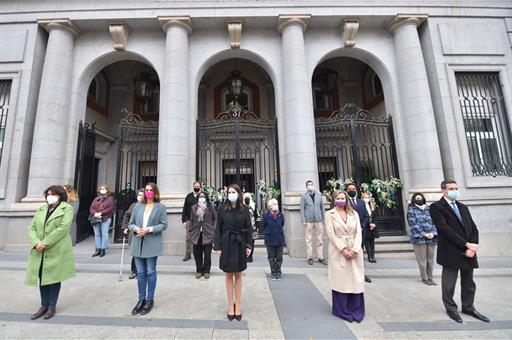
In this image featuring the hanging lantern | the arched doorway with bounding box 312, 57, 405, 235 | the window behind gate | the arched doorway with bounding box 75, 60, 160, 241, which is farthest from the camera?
the hanging lantern

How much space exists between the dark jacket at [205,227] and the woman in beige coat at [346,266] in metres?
2.81

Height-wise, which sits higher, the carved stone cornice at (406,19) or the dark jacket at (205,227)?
the carved stone cornice at (406,19)

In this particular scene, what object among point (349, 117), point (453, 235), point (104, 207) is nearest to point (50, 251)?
point (104, 207)

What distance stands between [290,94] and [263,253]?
5520 mm

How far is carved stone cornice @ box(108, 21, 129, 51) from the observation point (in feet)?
29.7

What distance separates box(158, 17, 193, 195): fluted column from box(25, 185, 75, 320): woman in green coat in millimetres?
4009

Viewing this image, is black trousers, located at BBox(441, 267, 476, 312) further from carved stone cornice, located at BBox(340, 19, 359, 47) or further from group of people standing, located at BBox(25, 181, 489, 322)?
carved stone cornice, located at BBox(340, 19, 359, 47)

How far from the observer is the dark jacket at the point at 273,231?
220 inches

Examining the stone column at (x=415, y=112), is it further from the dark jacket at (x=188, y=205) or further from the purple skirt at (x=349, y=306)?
the dark jacket at (x=188, y=205)

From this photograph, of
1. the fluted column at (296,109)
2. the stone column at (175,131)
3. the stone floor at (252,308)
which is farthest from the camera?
the fluted column at (296,109)

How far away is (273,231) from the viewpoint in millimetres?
5621

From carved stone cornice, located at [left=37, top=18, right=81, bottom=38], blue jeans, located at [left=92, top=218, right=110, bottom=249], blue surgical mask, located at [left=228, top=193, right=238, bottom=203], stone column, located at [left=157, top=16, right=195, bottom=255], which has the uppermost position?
carved stone cornice, located at [left=37, top=18, right=81, bottom=38]

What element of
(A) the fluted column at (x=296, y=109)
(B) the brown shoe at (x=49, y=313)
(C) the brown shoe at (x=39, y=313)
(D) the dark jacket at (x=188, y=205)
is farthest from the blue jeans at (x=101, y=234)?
(A) the fluted column at (x=296, y=109)

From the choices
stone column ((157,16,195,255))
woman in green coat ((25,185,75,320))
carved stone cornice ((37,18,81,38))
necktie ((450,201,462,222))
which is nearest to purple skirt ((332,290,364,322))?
necktie ((450,201,462,222))
